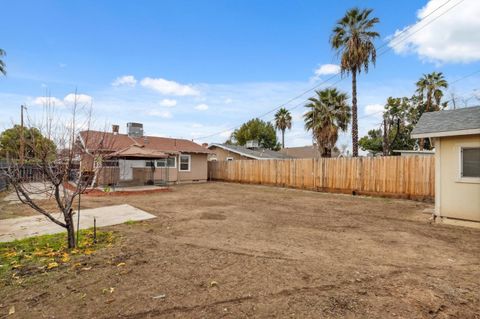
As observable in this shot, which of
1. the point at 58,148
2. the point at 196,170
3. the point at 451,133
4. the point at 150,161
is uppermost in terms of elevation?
the point at 451,133

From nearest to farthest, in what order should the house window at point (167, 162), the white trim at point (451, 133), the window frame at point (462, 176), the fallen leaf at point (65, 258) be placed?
the fallen leaf at point (65, 258) → the white trim at point (451, 133) → the window frame at point (462, 176) → the house window at point (167, 162)

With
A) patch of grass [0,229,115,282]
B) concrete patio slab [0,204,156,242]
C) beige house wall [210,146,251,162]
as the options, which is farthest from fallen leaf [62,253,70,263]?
beige house wall [210,146,251,162]

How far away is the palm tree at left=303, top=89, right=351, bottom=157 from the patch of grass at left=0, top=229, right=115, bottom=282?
17.4 m

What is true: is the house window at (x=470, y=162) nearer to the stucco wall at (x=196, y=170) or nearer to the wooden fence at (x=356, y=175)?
the wooden fence at (x=356, y=175)

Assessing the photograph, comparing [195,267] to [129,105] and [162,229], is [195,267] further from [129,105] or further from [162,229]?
[129,105]

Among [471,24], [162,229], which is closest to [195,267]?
[162,229]

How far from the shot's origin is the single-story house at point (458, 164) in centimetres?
686

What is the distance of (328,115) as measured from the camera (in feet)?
66.5

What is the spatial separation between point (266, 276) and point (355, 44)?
16888mm

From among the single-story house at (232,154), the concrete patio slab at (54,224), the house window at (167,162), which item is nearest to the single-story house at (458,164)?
the concrete patio slab at (54,224)

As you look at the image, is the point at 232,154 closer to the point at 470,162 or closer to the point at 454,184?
the point at 454,184

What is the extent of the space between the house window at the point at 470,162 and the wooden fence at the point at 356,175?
4179 millimetres

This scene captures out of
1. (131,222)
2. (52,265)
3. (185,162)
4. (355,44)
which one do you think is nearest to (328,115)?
(355,44)

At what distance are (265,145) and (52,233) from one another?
37963 millimetres
